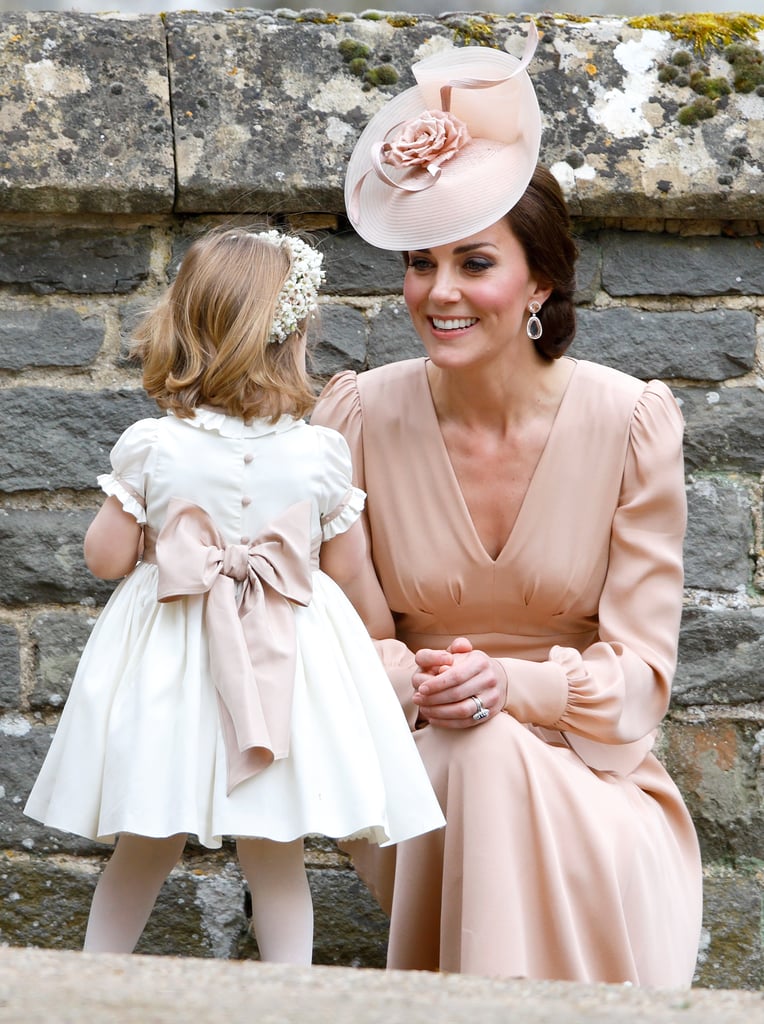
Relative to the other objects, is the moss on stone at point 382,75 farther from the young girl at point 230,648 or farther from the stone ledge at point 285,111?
the young girl at point 230,648

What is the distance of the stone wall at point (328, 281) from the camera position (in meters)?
2.73

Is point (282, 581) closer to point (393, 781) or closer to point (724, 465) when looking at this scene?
point (393, 781)

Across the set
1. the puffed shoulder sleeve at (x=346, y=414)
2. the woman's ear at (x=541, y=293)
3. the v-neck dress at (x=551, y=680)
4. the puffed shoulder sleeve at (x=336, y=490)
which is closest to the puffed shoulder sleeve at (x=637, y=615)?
the v-neck dress at (x=551, y=680)

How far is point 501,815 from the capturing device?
209 centimetres

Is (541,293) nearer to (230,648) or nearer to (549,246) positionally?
(549,246)

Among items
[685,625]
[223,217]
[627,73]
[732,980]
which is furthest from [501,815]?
[627,73]

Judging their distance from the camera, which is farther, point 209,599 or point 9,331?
point 9,331

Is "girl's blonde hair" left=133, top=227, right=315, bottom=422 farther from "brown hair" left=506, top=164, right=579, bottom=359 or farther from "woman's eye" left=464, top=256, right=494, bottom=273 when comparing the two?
"brown hair" left=506, top=164, right=579, bottom=359

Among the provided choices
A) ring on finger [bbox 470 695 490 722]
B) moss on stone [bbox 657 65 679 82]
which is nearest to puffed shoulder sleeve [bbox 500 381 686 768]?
ring on finger [bbox 470 695 490 722]

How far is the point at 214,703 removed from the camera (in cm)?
212

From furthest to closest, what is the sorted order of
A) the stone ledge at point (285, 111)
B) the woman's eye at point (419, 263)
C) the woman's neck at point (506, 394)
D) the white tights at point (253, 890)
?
the stone ledge at point (285, 111), the woman's neck at point (506, 394), the woman's eye at point (419, 263), the white tights at point (253, 890)

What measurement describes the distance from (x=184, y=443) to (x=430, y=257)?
21.8 inches

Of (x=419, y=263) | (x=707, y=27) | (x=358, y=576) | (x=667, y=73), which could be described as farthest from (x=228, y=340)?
(x=707, y=27)

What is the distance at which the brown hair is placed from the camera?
238 centimetres
